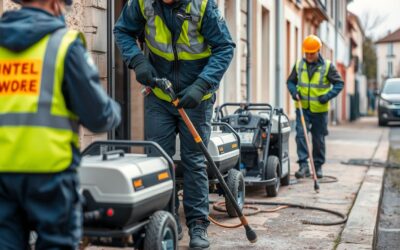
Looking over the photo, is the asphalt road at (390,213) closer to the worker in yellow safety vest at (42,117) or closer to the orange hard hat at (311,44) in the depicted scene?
the orange hard hat at (311,44)

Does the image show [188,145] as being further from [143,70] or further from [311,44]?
[311,44]

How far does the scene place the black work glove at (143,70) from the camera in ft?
15.5

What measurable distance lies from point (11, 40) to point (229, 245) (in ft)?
9.53

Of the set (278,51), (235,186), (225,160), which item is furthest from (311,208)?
(278,51)

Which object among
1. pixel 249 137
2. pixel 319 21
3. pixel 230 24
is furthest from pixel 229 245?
pixel 319 21

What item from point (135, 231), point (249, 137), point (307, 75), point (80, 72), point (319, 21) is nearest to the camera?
point (80, 72)

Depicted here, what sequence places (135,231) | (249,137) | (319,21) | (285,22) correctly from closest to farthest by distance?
(135,231) < (249,137) < (285,22) < (319,21)

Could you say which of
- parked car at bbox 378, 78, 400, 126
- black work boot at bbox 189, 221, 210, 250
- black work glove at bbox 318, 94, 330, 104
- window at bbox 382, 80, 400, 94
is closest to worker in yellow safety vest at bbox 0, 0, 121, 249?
black work boot at bbox 189, 221, 210, 250

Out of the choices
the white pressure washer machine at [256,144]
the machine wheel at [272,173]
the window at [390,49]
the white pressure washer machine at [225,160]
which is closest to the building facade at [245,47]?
the white pressure washer machine at [256,144]

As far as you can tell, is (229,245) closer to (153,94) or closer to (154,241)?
(153,94)

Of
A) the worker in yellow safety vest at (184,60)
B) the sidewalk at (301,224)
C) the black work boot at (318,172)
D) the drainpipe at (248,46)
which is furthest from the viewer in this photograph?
the drainpipe at (248,46)

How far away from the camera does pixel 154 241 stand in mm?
3746

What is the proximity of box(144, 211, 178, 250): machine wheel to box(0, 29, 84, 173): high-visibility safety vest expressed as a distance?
0.96 m

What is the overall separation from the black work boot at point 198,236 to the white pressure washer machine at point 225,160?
26.4 inches
